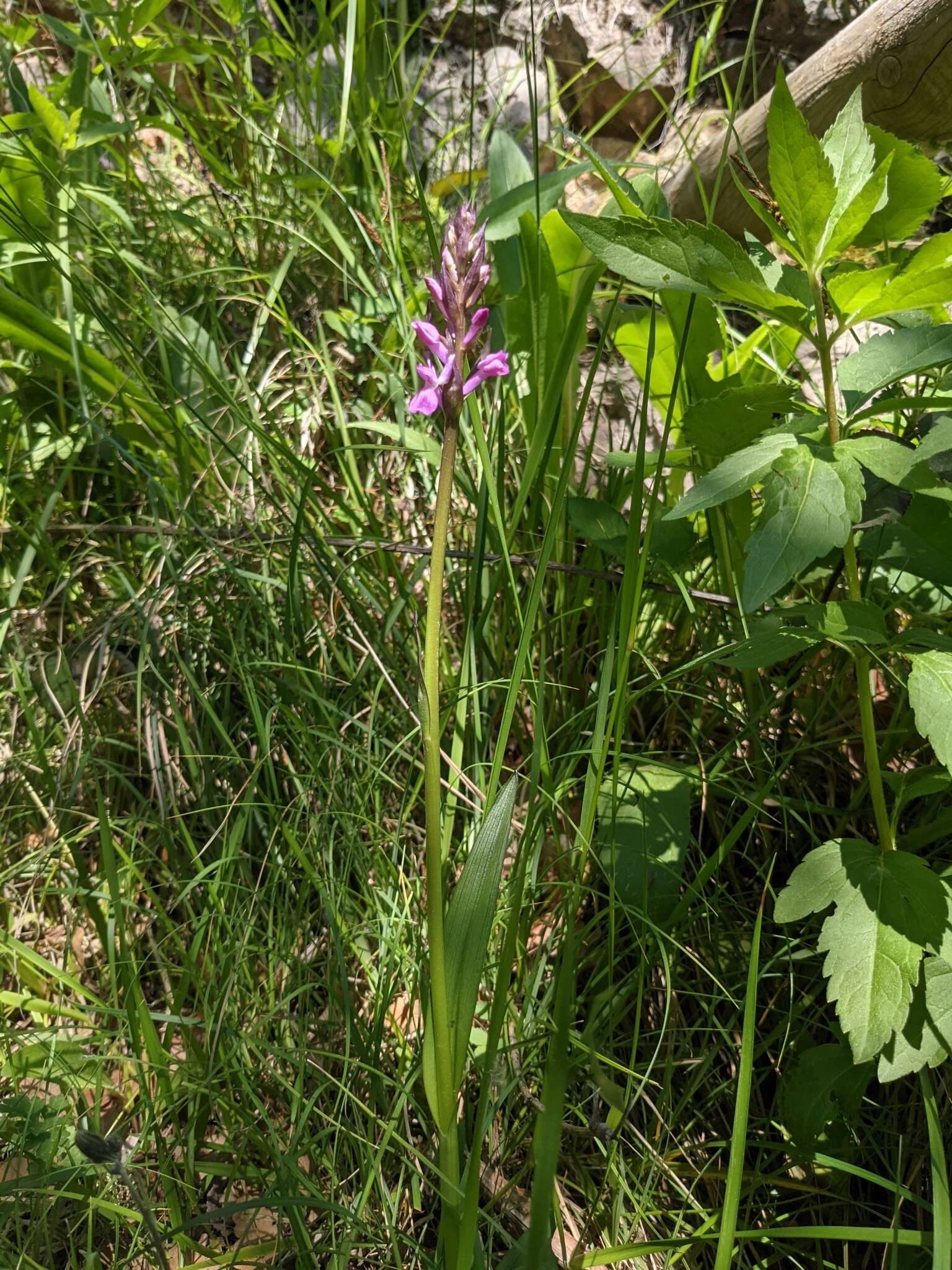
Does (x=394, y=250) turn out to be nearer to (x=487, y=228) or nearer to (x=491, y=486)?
(x=487, y=228)

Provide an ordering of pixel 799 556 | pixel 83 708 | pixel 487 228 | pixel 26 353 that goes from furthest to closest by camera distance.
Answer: pixel 26 353, pixel 487 228, pixel 83 708, pixel 799 556

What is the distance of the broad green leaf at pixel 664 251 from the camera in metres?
0.92

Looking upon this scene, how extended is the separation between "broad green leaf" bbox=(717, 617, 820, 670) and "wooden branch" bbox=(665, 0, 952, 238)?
2.91 feet

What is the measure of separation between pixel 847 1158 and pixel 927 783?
0.47m

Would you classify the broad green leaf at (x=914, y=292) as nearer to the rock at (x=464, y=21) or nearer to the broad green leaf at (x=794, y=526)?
the broad green leaf at (x=794, y=526)

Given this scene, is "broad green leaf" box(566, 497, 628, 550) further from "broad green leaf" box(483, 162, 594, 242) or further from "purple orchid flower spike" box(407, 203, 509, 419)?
"broad green leaf" box(483, 162, 594, 242)

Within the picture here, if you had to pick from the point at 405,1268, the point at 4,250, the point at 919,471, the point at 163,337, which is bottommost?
the point at 405,1268

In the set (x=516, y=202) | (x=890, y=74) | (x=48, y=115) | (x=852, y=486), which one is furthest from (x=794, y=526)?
(x=48, y=115)

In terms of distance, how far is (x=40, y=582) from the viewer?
1.76m

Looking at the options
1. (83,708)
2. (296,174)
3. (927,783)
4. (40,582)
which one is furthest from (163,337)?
(927,783)

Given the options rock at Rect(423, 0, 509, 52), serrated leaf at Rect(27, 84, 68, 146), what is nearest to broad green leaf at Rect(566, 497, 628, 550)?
serrated leaf at Rect(27, 84, 68, 146)

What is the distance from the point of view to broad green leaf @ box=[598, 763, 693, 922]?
1189 mm

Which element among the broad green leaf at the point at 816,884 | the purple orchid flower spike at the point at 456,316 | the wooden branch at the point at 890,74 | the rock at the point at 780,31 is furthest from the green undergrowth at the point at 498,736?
the rock at the point at 780,31

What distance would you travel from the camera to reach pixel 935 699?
90 cm
